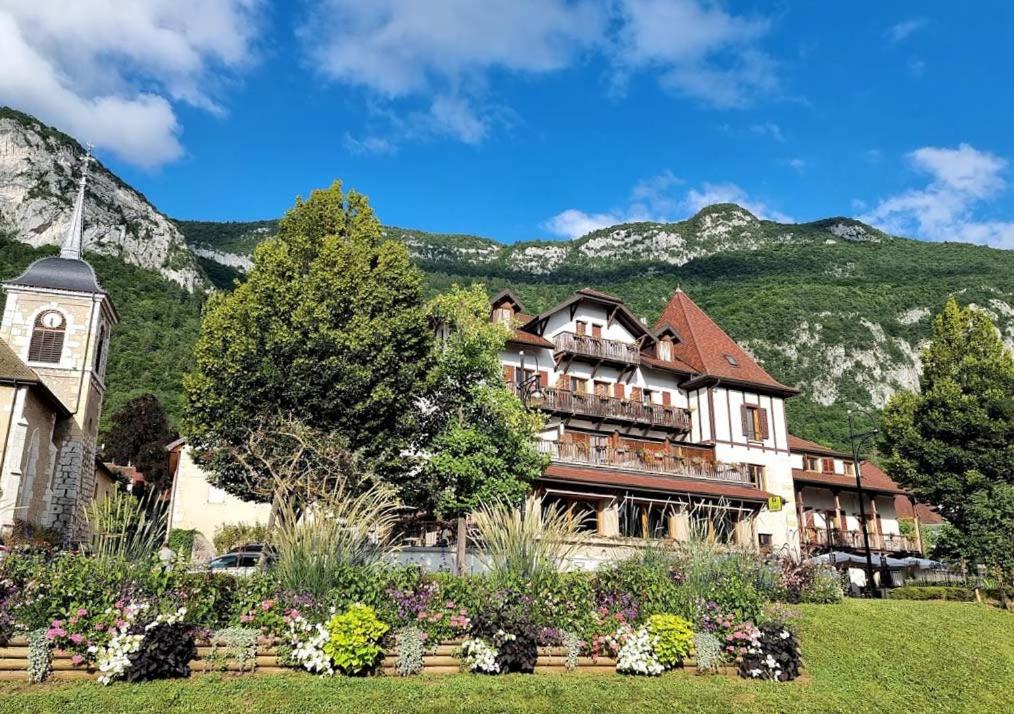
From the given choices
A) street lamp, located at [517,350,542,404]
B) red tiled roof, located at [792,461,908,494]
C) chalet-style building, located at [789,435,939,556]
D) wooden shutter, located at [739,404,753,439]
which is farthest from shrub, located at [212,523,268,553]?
chalet-style building, located at [789,435,939,556]

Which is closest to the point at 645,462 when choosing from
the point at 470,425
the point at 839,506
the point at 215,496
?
the point at 470,425

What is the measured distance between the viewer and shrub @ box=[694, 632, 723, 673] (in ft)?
42.0

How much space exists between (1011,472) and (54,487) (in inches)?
1574

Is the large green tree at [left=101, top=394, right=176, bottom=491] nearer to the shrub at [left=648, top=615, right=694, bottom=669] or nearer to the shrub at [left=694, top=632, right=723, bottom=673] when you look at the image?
the shrub at [left=648, top=615, right=694, bottom=669]

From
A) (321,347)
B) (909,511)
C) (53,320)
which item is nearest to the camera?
(321,347)

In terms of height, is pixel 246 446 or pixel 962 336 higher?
pixel 962 336

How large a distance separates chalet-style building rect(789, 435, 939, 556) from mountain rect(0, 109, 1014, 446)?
1966 centimetres

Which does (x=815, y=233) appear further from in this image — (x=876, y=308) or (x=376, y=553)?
(x=376, y=553)

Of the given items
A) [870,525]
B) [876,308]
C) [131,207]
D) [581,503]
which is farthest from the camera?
[876,308]

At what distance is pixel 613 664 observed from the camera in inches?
496

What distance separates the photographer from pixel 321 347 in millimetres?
21484

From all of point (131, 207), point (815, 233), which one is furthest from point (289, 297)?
point (815, 233)

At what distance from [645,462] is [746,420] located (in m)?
Result: 8.27

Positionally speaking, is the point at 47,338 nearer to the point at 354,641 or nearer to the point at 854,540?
the point at 354,641
